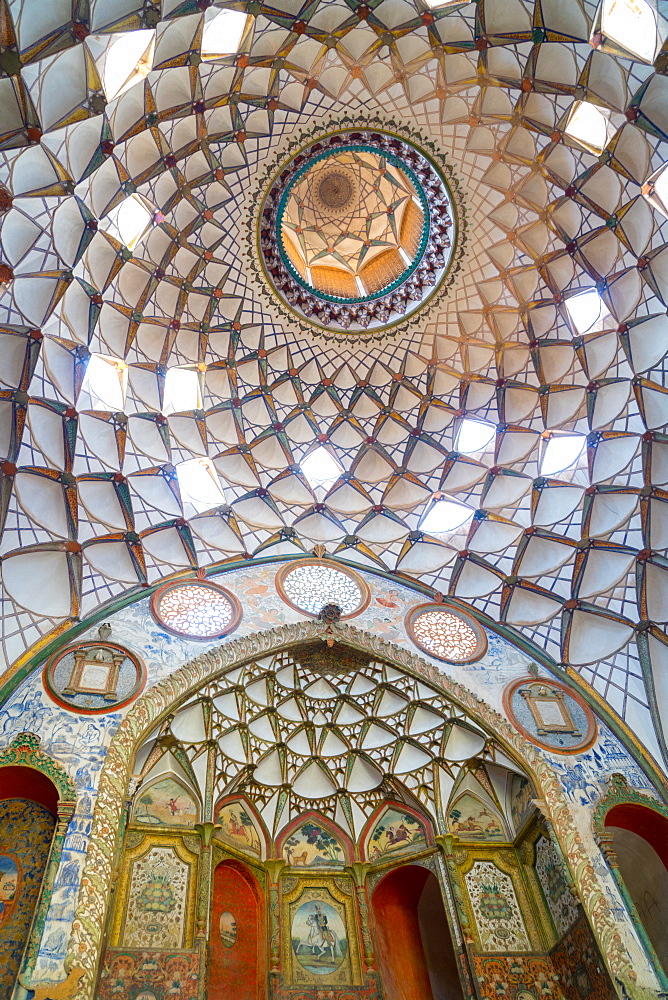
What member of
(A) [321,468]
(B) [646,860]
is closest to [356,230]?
(A) [321,468]

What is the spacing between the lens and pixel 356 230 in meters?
20.2

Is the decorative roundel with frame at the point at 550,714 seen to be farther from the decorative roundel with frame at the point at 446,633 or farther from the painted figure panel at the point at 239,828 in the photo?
Answer: the painted figure panel at the point at 239,828

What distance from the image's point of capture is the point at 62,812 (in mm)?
10727

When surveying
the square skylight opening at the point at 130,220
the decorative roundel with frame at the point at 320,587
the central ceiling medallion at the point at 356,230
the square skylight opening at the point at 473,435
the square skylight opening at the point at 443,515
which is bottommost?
the decorative roundel with frame at the point at 320,587

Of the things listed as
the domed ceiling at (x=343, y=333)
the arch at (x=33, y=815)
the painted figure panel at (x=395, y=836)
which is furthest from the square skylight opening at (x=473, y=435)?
the arch at (x=33, y=815)

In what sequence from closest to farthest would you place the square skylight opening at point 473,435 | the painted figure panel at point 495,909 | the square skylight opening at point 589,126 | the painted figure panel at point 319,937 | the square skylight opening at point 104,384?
the painted figure panel at point 495,909 → the painted figure panel at point 319,937 → the square skylight opening at point 589,126 → the square skylight opening at point 104,384 → the square skylight opening at point 473,435

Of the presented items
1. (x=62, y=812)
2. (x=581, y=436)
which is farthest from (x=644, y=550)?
(x=62, y=812)

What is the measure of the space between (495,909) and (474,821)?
1.64m

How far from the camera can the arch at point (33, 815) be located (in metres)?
10.2

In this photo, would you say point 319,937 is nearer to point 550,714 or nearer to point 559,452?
point 550,714

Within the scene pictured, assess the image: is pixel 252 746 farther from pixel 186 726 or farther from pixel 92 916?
pixel 92 916

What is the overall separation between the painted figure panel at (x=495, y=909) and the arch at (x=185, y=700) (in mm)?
1908

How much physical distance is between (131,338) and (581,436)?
10731mm

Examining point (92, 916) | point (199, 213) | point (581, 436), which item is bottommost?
point (92, 916)
